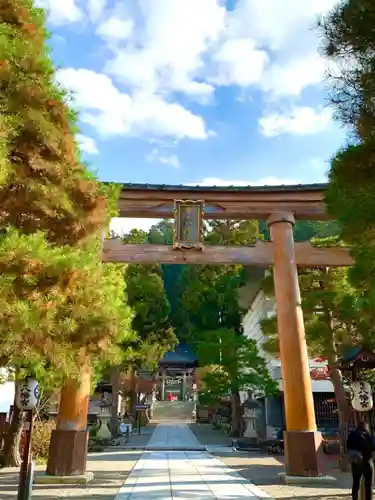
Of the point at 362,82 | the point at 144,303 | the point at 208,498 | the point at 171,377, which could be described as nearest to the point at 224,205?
the point at 362,82

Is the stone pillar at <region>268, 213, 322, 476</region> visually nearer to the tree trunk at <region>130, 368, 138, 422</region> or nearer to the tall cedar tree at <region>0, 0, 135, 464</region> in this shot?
the tall cedar tree at <region>0, 0, 135, 464</region>

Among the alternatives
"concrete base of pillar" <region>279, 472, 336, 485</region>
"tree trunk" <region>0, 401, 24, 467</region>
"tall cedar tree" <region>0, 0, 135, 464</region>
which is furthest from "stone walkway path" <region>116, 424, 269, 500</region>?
"tall cedar tree" <region>0, 0, 135, 464</region>

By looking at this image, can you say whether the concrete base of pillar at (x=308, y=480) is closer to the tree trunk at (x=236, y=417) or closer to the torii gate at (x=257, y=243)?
the torii gate at (x=257, y=243)

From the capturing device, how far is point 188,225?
1220 centimetres

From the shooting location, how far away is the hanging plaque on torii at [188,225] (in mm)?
12062

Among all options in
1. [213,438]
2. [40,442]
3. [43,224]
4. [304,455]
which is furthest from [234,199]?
[213,438]

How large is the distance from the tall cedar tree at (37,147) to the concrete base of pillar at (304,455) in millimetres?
6983

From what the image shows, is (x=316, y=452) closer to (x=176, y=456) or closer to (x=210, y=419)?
(x=176, y=456)

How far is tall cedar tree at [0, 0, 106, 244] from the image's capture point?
5.21 metres

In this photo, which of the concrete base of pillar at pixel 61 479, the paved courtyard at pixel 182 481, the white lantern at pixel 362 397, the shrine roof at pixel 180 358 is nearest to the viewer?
the white lantern at pixel 362 397

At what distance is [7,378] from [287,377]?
7303 mm

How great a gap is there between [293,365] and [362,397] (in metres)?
2.30

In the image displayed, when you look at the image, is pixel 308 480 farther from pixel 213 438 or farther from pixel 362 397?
pixel 213 438

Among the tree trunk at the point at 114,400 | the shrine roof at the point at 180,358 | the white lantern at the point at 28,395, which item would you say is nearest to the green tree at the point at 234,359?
the tree trunk at the point at 114,400
